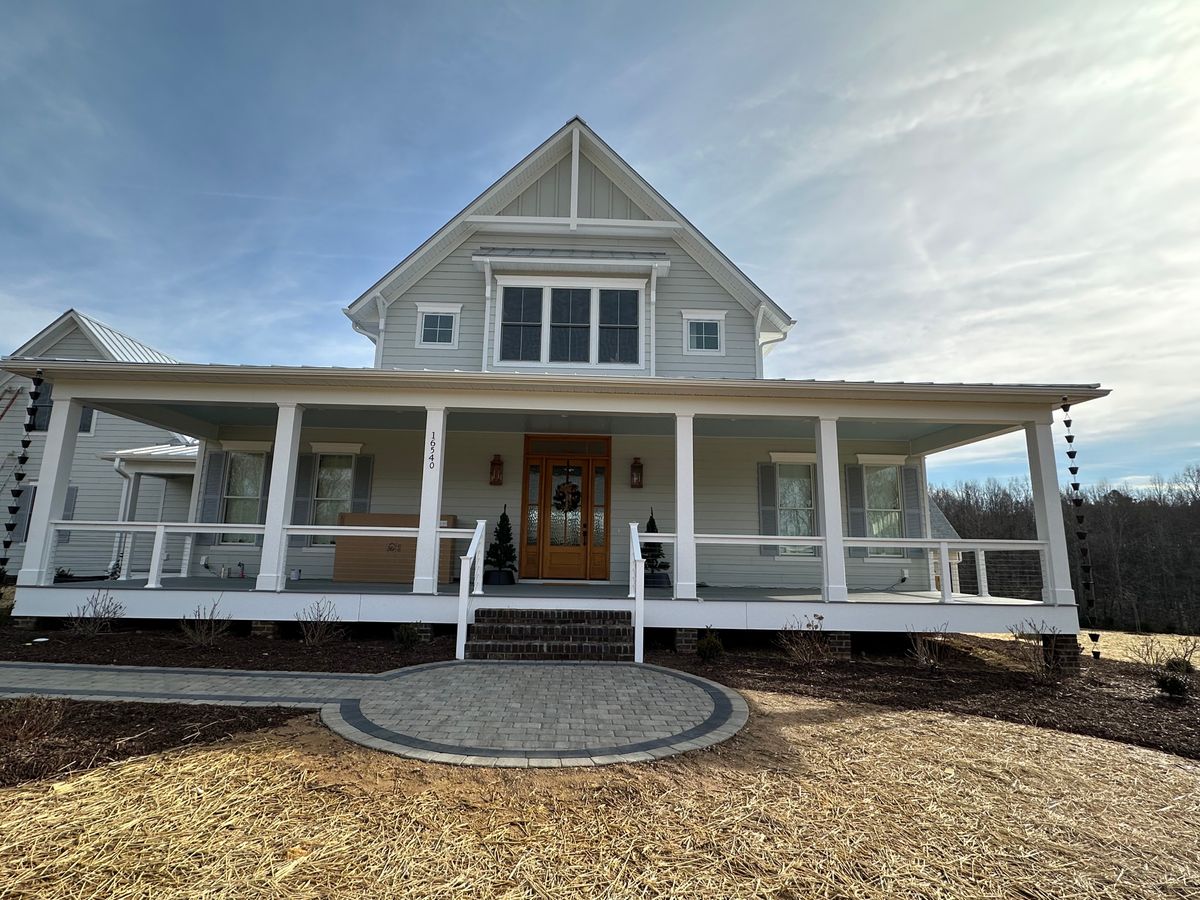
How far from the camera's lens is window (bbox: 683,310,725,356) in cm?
1129

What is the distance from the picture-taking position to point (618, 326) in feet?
36.0

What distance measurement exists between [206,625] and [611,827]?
757 centimetres

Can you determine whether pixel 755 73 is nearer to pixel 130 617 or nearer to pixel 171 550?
pixel 130 617

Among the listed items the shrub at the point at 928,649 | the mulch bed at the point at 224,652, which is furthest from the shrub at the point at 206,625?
the shrub at the point at 928,649

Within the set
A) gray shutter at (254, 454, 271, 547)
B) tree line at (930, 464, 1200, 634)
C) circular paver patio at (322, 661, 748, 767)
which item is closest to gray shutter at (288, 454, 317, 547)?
gray shutter at (254, 454, 271, 547)

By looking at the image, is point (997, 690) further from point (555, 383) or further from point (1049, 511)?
point (555, 383)

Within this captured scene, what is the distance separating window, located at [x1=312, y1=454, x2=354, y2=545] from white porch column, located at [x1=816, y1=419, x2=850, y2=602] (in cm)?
882

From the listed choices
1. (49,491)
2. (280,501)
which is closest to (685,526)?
(280,501)

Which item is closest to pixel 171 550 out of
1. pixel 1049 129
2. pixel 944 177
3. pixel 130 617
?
pixel 130 617

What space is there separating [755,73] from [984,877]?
37.9 feet

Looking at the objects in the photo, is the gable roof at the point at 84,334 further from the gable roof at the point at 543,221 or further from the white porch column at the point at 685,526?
the white porch column at the point at 685,526

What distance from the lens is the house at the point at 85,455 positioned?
1370 centimetres

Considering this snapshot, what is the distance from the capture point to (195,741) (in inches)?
157

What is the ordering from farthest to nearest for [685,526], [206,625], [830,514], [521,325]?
[521,325]
[830,514]
[685,526]
[206,625]
